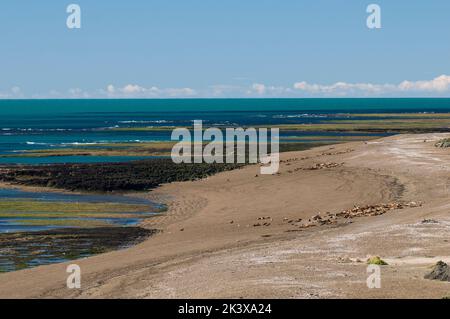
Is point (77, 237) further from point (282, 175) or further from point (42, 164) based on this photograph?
point (42, 164)

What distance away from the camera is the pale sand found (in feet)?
80.2

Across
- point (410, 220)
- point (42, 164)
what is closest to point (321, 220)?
point (410, 220)

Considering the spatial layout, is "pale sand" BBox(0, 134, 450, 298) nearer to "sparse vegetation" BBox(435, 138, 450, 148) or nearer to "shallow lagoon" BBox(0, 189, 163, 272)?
"shallow lagoon" BBox(0, 189, 163, 272)

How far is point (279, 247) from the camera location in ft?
107

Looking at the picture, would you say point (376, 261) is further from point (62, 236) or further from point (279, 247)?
point (62, 236)

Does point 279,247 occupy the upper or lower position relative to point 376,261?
lower

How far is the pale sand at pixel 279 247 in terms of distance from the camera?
2445 centimetres

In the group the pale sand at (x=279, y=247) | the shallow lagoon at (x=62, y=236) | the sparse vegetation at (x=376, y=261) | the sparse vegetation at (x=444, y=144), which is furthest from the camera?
the sparse vegetation at (x=444, y=144)

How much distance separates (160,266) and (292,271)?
6.11 meters

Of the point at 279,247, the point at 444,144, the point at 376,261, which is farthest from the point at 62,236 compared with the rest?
the point at 444,144

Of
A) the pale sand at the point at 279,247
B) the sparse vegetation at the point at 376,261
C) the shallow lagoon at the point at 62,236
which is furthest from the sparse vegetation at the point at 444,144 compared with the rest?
the sparse vegetation at the point at 376,261

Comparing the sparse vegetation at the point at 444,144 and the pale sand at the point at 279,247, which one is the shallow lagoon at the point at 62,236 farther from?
the sparse vegetation at the point at 444,144

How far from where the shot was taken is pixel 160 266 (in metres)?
30.3
